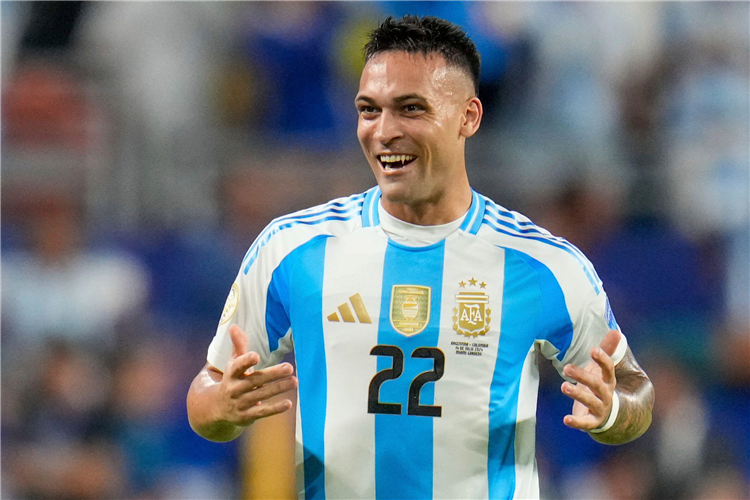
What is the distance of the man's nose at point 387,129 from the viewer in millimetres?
3055

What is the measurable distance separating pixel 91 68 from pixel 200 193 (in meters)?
1.24

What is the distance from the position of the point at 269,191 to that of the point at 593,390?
373 cm

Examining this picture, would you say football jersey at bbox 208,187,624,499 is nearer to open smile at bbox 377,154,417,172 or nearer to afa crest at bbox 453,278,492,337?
afa crest at bbox 453,278,492,337

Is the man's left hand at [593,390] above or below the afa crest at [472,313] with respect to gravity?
below

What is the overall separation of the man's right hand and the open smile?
75 cm

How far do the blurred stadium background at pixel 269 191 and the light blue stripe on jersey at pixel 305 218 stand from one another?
2.15m

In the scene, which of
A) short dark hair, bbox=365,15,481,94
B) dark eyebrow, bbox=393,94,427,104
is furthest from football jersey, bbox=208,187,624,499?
short dark hair, bbox=365,15,481,94

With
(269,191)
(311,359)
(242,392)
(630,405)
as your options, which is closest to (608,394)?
(630,405)

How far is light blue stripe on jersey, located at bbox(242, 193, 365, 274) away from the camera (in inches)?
127

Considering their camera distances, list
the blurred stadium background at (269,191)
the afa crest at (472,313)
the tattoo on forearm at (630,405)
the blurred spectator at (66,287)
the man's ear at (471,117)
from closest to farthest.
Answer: the tattoo on forearm at (630,405) → the afa crest at (472,313) → the man's ear at (471,117) → the blurred stadium background at (269,191) → the blurred spectator at (66,287)

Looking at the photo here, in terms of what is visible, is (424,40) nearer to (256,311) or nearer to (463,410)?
(256,311)

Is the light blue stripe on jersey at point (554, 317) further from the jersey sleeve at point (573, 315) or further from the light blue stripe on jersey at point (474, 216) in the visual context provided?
the light blue stripe on jersey at point (474, 216)

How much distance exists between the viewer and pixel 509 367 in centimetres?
310

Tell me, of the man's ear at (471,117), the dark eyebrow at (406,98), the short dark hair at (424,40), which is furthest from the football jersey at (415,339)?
the short dark hair at (424,40)
